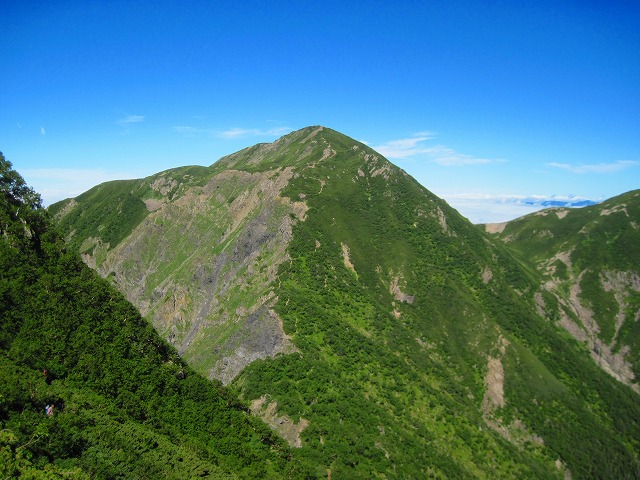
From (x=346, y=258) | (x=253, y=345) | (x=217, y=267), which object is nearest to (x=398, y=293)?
(x=346, y=258)

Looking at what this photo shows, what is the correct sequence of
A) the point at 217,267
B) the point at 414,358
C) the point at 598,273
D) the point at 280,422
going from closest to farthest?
the point at 280,422 < the point at 414,358 < the point at 217,267 < the point at 598,273

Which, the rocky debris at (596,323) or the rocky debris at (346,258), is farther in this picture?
the rocky debris at (596,323)

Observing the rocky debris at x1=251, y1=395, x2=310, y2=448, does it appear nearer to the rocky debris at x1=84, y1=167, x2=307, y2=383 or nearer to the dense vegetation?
the dense vegetation

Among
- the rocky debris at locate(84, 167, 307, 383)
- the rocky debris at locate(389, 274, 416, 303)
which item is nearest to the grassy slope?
the rocky debris at locate(389, 274, 416, 303)

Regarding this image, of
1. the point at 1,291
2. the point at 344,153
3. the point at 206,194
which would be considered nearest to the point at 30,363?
the point at 1,291

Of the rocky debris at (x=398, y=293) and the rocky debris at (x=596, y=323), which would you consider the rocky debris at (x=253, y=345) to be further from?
the rocky debris at (x=596, y=323)

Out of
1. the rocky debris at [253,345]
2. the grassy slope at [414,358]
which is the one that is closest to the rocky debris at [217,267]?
the rocky debris at [253,345]

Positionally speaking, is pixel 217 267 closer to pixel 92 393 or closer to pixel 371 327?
pixel 371 327
